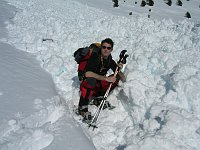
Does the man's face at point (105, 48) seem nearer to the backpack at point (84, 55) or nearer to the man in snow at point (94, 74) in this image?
the man in snow at point (94, 74)

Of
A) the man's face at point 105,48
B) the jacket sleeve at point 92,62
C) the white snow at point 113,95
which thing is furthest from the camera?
the jacket sleeve at point 92,62

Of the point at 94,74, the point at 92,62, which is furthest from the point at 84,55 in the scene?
the point at 94,74

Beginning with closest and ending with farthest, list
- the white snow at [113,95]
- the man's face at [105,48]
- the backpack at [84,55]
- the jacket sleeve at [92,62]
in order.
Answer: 1. the white snow at [113,95]
2. the man's face at [105,48]
3. the jacket sleeve at [92,62]
4. the backpack at [84,55]

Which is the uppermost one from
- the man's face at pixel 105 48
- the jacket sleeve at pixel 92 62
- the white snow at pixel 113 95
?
the man's face at pixel 105 48

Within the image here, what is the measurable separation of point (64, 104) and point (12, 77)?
1.41 metres

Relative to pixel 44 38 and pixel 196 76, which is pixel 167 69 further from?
pixel 44 38

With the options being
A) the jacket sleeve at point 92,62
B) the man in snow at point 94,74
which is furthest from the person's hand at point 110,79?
the jacket sleeve at point 92,62

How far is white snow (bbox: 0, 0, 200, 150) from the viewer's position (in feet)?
14.9

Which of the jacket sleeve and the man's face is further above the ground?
the man's face

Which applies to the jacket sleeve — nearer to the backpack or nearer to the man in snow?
the man in snow

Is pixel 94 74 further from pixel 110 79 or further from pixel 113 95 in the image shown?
pixel 113 95

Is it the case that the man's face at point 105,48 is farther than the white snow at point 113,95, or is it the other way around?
the man's face at point 105,48

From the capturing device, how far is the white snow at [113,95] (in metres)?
4.54

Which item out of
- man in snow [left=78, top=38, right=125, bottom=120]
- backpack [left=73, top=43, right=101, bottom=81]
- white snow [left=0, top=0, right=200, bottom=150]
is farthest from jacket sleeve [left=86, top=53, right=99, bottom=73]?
white snow [left=0, top=0, right=200, bottom=150]
